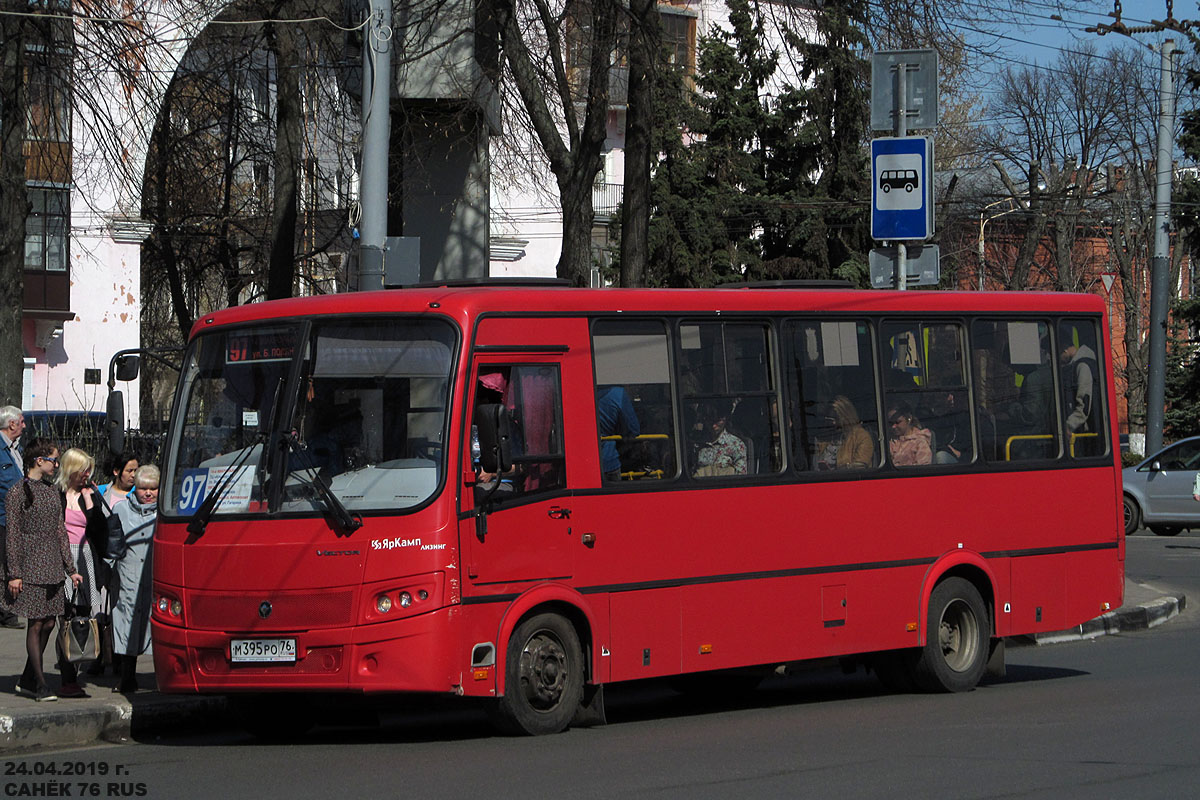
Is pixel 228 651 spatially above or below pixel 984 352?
below

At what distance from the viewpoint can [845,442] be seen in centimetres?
1209

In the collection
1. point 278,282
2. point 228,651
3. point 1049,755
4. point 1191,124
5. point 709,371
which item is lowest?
point 1049,755

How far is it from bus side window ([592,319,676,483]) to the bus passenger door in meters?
0.38

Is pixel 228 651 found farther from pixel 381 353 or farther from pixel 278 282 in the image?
pixel 278 282

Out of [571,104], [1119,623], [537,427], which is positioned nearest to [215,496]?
[537,427]

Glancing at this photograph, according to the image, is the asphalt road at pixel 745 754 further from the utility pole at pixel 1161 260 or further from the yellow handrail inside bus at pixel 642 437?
the utility pole at pixel 1161 260

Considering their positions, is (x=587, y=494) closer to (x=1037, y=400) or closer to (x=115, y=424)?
(x=115, y=424)

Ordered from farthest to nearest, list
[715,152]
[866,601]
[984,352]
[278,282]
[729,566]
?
[715,152], [278,282], [984,352], [866,601], [729,566]

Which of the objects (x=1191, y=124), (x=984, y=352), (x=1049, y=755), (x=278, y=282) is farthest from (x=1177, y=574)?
(x=1191, y=124)

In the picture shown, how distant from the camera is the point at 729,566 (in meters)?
11.2

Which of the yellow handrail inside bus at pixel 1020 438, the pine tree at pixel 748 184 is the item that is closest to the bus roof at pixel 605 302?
the yellow handrail inside bus at pixel 1020 438

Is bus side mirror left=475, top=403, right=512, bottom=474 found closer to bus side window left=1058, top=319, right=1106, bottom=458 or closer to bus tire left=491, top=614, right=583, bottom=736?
bus tire left=491, top=614, right=583, bottom=736

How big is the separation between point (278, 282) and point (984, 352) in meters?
9.57

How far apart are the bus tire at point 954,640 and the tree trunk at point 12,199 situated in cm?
970
